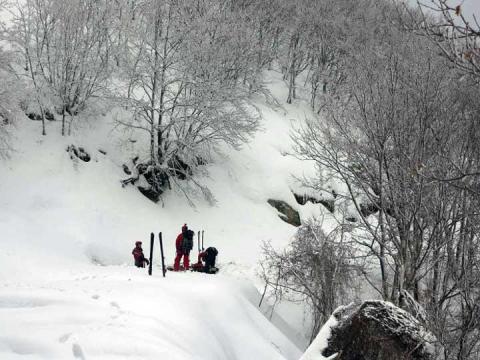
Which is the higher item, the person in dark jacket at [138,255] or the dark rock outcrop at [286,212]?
the dark rock outcrop at [286,212]

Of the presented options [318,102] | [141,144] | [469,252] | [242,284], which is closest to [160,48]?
[141,144]

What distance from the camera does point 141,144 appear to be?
22.7 m

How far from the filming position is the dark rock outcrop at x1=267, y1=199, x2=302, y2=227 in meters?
24.0

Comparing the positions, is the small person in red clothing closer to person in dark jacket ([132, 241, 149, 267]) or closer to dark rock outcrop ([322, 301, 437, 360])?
person in dark jacket ([132, 241, 149, 267])

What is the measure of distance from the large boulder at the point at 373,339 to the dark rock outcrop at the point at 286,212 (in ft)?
56.5

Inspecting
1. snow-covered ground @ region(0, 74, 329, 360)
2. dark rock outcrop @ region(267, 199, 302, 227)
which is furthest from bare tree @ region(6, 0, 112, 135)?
dark rock outcrop @ region(267, 199, 302, 227)

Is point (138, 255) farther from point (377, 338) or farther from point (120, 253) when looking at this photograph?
point (377, 338)

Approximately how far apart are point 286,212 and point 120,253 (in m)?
9.94

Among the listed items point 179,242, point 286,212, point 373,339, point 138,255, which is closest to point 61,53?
point 138,255

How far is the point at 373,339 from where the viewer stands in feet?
21.1

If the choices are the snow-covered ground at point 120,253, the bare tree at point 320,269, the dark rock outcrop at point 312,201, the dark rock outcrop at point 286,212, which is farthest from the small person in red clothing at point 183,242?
the dark rock outcrop at point 312,201

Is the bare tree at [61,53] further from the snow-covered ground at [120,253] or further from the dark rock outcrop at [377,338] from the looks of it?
the dark rock outcrop at [377,338]

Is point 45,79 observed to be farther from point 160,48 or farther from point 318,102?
point 318,102

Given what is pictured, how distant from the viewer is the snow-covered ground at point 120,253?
632 cm
